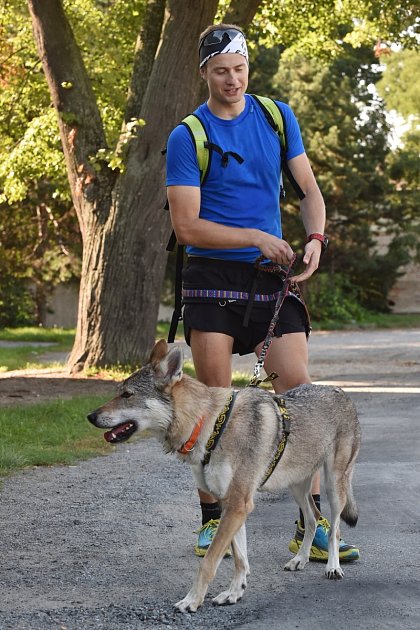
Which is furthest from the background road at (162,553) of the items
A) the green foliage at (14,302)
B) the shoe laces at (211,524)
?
Answer: the green foliage at (14,302)

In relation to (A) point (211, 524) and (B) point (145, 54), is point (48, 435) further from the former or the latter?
(B) point (145, 54)

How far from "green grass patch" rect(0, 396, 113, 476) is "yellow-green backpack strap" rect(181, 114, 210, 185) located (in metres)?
4.06

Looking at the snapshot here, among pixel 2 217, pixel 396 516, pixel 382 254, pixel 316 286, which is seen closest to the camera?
pixel 396 516

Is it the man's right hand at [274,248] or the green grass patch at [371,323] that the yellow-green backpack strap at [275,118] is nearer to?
the man's right hand at [274,248]

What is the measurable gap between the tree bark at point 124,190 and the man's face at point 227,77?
32.5ft

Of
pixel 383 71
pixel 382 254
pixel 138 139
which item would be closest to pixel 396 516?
pixel 138 139

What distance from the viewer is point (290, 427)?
5.37 metres

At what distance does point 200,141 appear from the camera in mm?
5383

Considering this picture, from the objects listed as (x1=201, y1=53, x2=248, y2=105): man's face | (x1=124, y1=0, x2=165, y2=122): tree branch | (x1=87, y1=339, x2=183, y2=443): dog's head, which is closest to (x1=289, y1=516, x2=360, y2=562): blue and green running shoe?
(x1=87, y1=339, x2=183, y2=443): dog's head

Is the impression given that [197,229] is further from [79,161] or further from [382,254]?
[382,254]

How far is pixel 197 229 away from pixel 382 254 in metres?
34.1

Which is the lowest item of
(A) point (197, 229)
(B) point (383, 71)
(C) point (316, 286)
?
(C) point (316, 286)

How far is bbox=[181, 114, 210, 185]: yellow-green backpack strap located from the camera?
538 cm

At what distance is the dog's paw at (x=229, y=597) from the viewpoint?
198 inches
